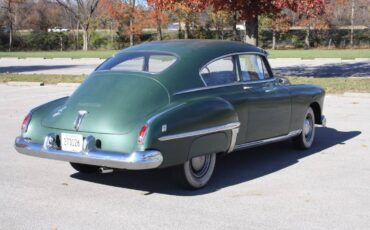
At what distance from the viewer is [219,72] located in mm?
6711

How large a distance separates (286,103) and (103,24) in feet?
185

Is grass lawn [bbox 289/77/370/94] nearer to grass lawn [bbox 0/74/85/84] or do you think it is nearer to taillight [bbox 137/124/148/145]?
grass lawn [bbox 0/74/85/84]

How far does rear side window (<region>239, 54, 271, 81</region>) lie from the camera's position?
7.05 meters

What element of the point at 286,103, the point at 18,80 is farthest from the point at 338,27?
the point at 286,103

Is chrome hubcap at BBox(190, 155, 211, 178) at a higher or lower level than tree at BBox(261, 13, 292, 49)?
lower

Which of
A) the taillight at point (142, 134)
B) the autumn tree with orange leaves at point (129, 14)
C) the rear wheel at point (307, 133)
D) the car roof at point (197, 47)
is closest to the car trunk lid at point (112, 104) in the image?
the taillight at point (142, 134)

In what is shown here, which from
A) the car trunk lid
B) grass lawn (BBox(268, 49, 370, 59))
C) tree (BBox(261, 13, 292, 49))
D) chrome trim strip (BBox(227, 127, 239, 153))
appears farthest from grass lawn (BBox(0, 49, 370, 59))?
the car trunk lid

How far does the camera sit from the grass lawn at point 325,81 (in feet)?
49.2

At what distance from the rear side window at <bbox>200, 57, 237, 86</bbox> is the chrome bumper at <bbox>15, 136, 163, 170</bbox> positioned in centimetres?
135

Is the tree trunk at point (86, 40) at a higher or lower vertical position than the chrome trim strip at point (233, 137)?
higher

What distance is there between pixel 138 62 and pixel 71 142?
1.43 meters

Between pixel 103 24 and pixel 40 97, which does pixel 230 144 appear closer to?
Answer: pixel 40 97

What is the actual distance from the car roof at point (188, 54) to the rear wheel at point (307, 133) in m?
1.49

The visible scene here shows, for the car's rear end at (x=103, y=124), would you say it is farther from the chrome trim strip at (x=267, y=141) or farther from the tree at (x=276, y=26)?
the tree at (x=276, y=26)
